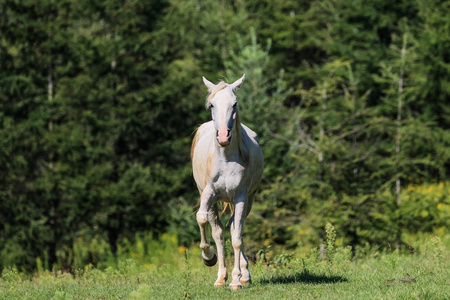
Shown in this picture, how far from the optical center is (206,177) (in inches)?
307

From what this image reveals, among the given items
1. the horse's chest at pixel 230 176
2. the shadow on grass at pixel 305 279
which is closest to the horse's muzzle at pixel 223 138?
the horse's chest at pixel 230 176

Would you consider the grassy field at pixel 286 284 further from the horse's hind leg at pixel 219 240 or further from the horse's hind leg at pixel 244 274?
the horse's hind leg at pixel 219 240

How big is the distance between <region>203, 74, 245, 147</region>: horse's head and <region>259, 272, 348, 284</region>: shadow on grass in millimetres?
2121

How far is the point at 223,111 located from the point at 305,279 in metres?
2.54

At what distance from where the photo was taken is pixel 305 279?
8.00m

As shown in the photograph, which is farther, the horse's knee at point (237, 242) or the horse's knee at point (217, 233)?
the horse's knee at point (217, 233)

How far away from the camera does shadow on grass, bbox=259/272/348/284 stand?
7.83 metres

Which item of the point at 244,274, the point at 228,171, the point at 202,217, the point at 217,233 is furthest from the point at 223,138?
the point at 244,274

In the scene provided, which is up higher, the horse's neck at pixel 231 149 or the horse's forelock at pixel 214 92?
the horse's forelock at pixel 214 92

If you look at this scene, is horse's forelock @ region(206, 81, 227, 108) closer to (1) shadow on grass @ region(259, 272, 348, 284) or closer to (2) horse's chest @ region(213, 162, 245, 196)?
(2) horse's chest @ region(213, 162, 245, 196)

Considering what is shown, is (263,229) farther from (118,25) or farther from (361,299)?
(118,25)

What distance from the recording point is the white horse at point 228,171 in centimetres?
724

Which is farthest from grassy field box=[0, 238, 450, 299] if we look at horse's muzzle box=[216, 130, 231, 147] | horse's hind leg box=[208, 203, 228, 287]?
horse's muzzle box=[216, 130, 231, 147]

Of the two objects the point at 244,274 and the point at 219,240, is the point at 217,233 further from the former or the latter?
the point at 244,274
